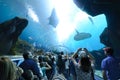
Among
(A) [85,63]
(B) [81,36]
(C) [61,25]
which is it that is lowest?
(A) [85,63]

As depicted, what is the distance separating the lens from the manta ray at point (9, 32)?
31.8ft

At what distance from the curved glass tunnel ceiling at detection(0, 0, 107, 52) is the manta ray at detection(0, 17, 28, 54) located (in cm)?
64

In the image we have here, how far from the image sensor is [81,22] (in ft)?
39.4

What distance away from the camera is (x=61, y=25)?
1204 cm

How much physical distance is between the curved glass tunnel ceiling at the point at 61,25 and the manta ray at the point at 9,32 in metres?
0.64

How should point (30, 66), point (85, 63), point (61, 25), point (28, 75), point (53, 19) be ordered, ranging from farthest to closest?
point (61, 25) → point (53, 19) → point (30, 66) → point (28, 75) → point (85, 63)

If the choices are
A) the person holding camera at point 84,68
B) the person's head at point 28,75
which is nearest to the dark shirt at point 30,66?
the person's head at point 28,75

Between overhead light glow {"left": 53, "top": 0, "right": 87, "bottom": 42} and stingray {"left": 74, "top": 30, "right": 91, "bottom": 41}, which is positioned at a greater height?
A: overhead light glow {"left": 53, "top": 0, "right": 87, "bottom": 42}

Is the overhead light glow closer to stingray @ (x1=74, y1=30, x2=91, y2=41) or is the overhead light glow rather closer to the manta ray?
stingray @ (x1=74, y1=30, x2=91, y2=41)

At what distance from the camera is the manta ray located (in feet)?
31.8

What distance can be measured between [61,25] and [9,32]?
2.66m

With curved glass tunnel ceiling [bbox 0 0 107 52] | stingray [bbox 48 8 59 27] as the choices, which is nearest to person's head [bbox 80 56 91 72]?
curved glass tunnel ceiling [bbox 0 0 107 52]

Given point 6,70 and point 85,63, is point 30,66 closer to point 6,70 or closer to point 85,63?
point 85,63

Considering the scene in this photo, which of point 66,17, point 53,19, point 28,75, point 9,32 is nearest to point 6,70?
point 28,75
